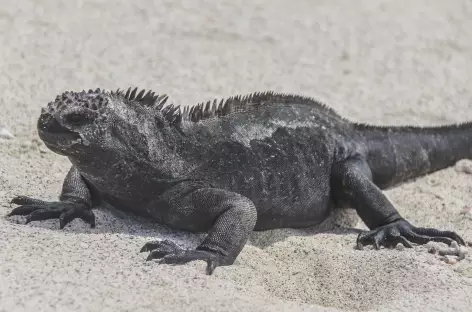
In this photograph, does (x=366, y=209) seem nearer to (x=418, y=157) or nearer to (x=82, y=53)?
(x=418, y=157)

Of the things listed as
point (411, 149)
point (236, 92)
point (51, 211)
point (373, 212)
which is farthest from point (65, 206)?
point (236, 92)

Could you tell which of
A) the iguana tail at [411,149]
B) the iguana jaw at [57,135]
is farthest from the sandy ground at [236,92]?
the iguana jaw at [57,135]

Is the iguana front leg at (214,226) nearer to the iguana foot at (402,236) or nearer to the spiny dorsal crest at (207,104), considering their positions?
the spiny dorsal crest at (207,104)

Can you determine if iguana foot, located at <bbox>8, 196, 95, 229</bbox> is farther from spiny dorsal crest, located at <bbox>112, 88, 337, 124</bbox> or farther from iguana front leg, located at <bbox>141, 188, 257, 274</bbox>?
spiny dorsal crest, located at <bbox>112, 88, 337, 124</bbox>

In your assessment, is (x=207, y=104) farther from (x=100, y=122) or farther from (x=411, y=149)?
(x=411, y=149)

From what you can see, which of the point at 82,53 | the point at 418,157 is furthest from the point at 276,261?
the point at 82,53

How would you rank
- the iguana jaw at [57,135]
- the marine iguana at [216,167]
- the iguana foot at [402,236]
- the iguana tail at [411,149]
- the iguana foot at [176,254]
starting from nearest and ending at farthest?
the iguana foot at [176,254], the iguana jaw at [57,135], the marine iguana at [216,167], the iguana foot at [402,236], the iguana tail at [411,149]
